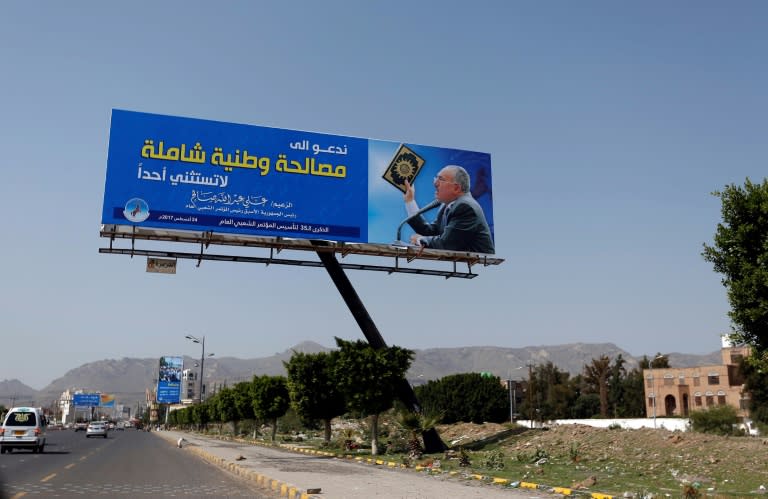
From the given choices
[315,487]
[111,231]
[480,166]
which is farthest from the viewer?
[480,166]

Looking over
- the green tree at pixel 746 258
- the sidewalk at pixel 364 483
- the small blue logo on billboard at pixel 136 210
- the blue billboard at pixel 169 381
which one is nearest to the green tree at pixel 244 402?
the small blue logo on billboard at pixel 136 210

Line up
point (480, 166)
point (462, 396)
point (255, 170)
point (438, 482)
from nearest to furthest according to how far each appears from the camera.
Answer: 1. point (438, 482)
2. point (255, 170)
3. point (480, 166)
4. point (462, 396)

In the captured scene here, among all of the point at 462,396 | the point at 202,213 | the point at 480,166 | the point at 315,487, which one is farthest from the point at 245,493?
the point at 462,396

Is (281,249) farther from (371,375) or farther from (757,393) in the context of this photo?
(757,393)

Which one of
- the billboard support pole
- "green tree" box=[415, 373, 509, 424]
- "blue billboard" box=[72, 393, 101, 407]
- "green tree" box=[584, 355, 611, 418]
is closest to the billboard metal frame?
the billboard support pole

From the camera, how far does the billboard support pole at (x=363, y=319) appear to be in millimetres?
26234

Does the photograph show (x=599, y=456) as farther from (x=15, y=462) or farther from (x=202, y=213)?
(x=15, y=462)

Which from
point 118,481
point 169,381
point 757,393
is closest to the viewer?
point 118,481

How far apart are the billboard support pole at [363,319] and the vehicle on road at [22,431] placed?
57.5 feet

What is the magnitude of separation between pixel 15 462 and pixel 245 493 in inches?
581

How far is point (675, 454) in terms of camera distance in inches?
846

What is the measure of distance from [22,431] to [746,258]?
32.5 metres

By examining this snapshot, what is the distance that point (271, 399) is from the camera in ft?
149

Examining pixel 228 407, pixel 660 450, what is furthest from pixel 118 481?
pixel 228 407
